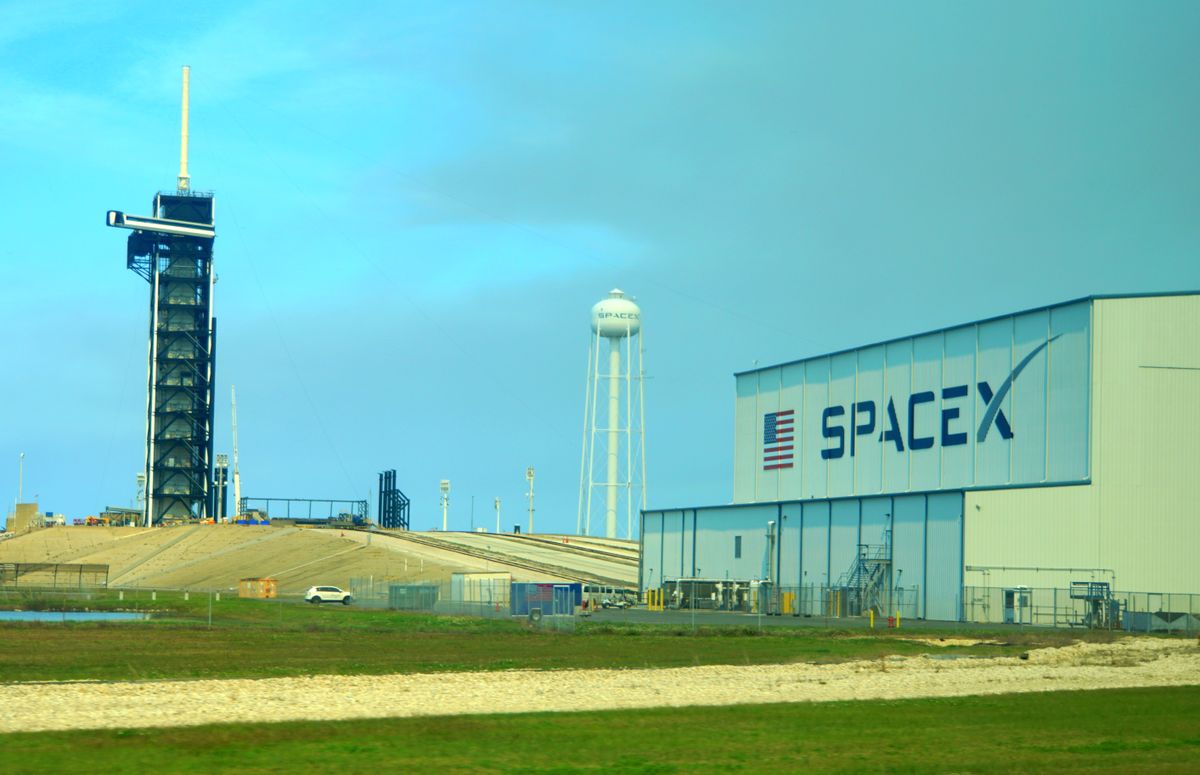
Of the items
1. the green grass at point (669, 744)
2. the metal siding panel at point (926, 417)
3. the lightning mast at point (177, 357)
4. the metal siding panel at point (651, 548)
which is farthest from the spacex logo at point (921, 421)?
the lightning mast at point (177, 357)

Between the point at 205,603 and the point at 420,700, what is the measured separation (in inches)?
2189

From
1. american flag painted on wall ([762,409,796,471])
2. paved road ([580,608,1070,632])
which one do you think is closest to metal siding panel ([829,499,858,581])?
paved road ([580,608,1070,632])

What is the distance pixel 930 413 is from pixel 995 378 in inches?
219

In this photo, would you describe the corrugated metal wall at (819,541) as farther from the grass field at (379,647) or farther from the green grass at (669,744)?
the green grass at (669,744)

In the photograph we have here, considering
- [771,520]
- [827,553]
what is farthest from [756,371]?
[827,553]

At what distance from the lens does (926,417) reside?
7456cm

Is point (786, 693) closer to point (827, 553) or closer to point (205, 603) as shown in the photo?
point (827, 553)

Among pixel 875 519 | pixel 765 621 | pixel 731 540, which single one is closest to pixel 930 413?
pixel 875 519

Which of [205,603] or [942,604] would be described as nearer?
[942,604]

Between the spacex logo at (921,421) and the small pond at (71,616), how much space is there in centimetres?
3909

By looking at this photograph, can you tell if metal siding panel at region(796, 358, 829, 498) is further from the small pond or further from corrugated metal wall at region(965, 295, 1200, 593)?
the small pond

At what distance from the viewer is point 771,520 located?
80.5 metres

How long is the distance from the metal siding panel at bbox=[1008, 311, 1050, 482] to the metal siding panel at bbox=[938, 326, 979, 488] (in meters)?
3.39

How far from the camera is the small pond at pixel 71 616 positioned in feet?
200
